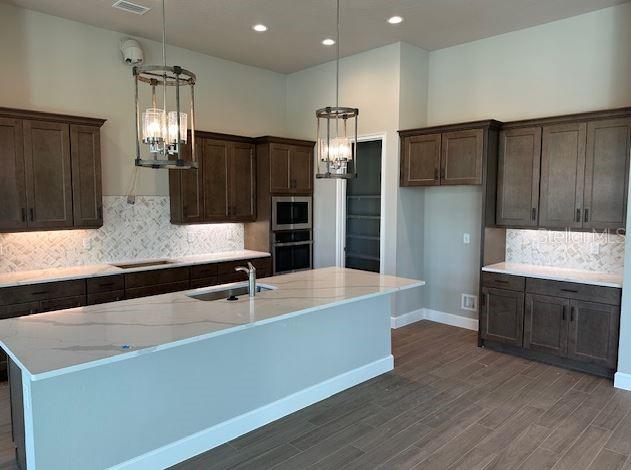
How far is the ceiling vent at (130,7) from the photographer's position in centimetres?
417

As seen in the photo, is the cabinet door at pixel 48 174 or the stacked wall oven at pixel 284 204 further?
the stacked wall oven at pixel 284 204

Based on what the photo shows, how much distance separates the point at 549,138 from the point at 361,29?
2260 millimetres

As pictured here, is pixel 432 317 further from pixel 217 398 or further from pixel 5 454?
pixel 5 454

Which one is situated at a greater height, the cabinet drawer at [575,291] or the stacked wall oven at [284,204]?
the stacked wall oven at [284,204]

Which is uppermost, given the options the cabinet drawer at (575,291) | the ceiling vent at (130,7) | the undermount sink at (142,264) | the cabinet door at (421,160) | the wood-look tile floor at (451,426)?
the ceiling vent at (130,7)

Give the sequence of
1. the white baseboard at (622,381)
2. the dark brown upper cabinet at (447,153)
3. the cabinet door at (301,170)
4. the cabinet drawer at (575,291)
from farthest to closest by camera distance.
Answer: the cabinet door at (301,170), the dark brown upper cabinet at (447,153), the cabinet drawer at (575,291), the white baseboard at (622,381)

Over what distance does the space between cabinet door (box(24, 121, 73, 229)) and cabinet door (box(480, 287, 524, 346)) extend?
14.3ft

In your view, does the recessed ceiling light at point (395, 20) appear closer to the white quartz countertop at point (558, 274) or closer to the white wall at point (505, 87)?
the white wall at point (505, 87)

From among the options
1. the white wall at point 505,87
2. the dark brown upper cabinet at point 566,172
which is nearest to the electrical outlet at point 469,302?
the white wall at point 505,87

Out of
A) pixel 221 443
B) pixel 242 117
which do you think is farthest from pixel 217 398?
pixel 242 117

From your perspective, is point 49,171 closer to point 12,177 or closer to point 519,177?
point 12,177

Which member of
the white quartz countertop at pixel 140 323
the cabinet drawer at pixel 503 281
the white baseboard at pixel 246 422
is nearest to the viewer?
the white quartz countertop at pixel 140 323

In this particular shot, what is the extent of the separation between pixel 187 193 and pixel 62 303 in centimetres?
179

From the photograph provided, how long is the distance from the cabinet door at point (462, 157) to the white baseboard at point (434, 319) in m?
1.74
